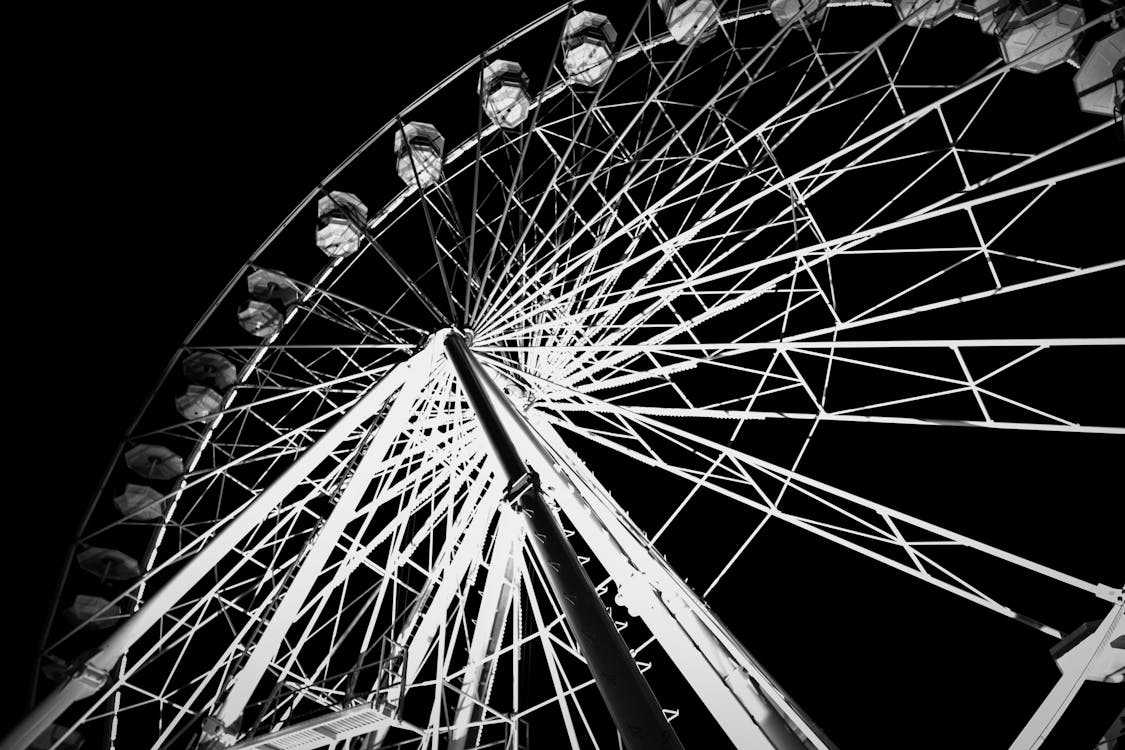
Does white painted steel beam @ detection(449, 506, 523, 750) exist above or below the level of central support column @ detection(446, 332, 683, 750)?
below

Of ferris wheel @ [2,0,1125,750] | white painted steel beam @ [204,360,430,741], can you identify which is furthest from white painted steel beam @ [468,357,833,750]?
white painted steel beam @ [204,360,430,741]

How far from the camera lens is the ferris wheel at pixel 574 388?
7113 mm

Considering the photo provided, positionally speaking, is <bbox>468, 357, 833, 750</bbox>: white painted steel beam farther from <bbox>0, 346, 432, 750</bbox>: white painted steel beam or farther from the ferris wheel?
<bbox>0, 346, 432, 750</bbox>: white painted steel beam

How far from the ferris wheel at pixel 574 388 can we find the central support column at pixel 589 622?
0.02 m

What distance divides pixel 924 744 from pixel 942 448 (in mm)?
8763

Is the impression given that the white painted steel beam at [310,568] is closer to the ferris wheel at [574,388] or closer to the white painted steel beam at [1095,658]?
the ferris wheel at [574,388]

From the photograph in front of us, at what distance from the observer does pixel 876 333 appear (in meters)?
32.3

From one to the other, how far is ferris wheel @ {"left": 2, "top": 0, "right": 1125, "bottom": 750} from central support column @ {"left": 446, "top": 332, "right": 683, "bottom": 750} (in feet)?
0.07

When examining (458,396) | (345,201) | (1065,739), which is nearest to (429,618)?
(458,396)

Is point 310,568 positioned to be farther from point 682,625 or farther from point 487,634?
point 682,625

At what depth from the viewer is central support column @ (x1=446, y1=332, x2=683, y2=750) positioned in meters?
4.36

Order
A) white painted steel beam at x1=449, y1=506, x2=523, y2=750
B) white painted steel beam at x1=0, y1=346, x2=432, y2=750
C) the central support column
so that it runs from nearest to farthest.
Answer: the central support column, white painted steel beam at x1=0, y1=346, x2=432, y2=750, white painted steel beam at x1=449, y1=506, x2=523, y2=750

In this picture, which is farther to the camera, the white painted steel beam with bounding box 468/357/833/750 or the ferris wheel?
the ferris wheel

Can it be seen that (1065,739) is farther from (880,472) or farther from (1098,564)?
(880,472)
